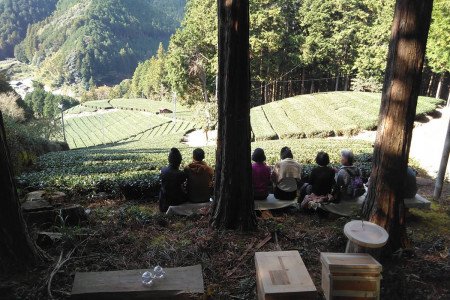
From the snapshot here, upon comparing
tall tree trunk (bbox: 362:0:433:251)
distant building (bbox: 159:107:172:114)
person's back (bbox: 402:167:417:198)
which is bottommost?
distant building (bbox: 159:107:172:114)

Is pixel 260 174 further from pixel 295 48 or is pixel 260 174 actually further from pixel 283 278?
pixel 295 48

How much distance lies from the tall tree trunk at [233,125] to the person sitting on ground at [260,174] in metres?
1.31

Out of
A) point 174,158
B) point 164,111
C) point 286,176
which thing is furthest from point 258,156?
point 164,111

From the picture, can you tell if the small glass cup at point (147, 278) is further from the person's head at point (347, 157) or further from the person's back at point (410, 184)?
the person's back at point (410, 184)

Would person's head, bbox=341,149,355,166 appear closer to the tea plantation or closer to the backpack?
the backpack

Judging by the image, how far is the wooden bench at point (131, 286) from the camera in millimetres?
2980

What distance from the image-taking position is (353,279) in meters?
2.93

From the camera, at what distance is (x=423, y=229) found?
17.9ft

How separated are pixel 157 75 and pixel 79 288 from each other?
88851 millimetres

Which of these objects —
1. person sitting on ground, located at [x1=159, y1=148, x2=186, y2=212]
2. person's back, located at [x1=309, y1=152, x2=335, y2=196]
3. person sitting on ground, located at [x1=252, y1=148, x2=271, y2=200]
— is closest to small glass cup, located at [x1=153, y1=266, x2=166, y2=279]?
person sitting on ground, located at [x1=159, y1=148, x2=186, y2=212]

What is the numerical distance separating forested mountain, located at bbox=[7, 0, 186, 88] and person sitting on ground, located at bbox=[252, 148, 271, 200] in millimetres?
161723

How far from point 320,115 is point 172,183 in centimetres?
2745

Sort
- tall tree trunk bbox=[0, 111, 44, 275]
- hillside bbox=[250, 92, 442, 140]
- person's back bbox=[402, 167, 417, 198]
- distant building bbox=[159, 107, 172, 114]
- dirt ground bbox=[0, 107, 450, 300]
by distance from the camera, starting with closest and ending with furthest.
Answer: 1. tall tree trunk bbox=[0, 111, 44, 275]
2. dirt ground bbox=[0, 107, 450, 300]
3. person's back bbox=[402, 167, 417, 198]
4. hillside bbox=[250, 92, 442, 140]
5. distant building bbox=[159, 107, 172, 114]

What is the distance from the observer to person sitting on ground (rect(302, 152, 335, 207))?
18.7ft
